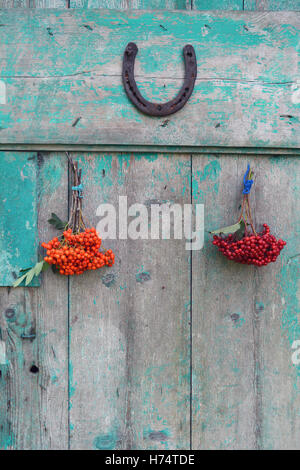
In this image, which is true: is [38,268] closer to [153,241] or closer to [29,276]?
[29,276]

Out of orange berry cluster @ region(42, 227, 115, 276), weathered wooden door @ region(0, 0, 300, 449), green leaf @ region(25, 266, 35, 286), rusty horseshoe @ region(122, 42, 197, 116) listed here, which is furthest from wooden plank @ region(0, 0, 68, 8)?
green leaf @ region(25, 266, 35, 286)

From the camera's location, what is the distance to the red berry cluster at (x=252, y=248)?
91cm

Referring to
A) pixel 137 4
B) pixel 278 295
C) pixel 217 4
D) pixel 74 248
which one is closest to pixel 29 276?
pixel 74 248

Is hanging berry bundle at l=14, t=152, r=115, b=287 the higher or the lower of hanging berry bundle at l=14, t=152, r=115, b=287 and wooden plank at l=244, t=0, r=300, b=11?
the lower

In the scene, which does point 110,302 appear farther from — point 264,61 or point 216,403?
point 264,61

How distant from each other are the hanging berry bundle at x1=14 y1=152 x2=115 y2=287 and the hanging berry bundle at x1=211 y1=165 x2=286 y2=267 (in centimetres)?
31

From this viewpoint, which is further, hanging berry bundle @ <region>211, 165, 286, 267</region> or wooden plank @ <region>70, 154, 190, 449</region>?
wooden plank @ <region>70, 154, 190, 449</region>

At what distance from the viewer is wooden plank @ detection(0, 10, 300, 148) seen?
38.4 inches

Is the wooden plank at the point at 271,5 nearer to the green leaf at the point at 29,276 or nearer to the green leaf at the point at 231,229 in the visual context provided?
the green leaf at the point at 231,229

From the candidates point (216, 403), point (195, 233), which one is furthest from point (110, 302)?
point (216, 403)

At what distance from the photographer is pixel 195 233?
3.36 ft

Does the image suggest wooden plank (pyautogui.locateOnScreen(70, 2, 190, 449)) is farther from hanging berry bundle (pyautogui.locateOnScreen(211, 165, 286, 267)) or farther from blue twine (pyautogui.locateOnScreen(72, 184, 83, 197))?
hanging berry bundle (pyautogui.locateOnScreen(211, 165, 286, 267))

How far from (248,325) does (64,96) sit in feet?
2.79

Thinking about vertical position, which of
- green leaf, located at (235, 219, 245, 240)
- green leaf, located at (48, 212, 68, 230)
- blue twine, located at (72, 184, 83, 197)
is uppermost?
blue twine, located at (72, 184, 83, 197)
